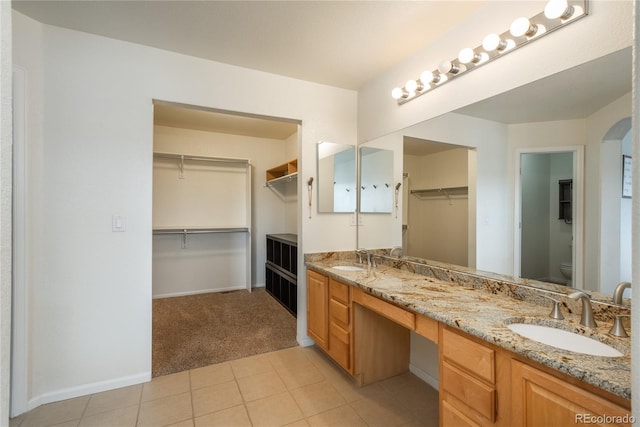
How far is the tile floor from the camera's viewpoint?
174cm

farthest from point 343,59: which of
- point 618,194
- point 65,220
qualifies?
point 65,220

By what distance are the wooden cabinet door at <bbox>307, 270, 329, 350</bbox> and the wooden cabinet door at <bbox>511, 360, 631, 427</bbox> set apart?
1.47 metres

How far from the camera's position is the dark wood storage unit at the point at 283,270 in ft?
11.3

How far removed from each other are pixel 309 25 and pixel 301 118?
861 millimetres

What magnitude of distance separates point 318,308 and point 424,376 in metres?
0.93

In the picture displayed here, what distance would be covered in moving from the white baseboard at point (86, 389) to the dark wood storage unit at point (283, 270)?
5.41ft

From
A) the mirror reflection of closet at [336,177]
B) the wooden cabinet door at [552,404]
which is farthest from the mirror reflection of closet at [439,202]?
the wooden cabinet door at [552,404]

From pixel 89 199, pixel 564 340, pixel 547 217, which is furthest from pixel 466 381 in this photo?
pixel 89 199

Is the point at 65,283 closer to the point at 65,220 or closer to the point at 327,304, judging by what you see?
the point at 65,220

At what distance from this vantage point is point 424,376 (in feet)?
7.09

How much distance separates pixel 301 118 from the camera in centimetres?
265

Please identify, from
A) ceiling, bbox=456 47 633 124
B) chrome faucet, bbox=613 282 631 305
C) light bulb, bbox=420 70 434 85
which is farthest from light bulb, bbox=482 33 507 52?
chrome faucet, bbox=613 282 631 305

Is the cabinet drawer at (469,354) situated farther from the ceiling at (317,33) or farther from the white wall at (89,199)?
the white wall at (89,199)

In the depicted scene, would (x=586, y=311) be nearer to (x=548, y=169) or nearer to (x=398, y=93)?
(x=548, y=169)
